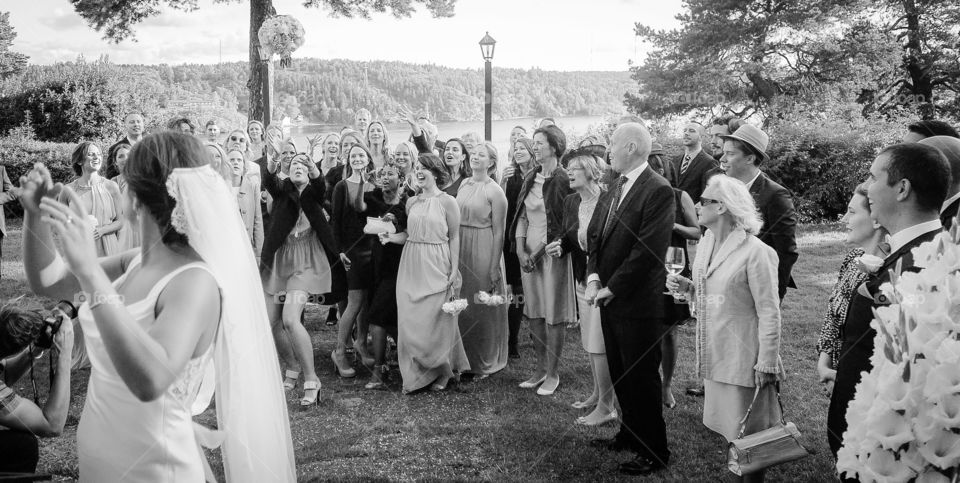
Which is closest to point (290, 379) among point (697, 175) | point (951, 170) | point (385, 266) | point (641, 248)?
point (385, 266)

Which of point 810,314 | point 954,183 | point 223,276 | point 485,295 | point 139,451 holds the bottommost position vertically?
point 810,314

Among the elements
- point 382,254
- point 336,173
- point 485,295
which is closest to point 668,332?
point 485,295

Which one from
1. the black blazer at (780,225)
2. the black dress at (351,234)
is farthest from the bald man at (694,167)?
the black dress at (351,234)

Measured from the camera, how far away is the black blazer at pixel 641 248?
4.64 m

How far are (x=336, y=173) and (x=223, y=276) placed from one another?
546 centimetres

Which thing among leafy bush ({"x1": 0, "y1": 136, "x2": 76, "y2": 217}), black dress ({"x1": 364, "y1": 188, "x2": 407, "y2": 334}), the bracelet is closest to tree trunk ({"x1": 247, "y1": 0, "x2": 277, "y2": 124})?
leafy bush ({"x1": 0, "y1": 136, "x2": 76, "y2": 217})

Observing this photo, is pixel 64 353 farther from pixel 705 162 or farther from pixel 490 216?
pixel 705 162

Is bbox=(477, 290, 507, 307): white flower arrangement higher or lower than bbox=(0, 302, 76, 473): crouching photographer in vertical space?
lower

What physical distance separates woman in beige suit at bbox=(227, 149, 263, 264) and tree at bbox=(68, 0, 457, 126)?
30.3 feet

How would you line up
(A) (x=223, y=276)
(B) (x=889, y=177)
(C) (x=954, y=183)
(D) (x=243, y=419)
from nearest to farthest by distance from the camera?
(A) (x=223, y=276) → (D) (x=243, y=419) → (B) (x=889, y=177) → (C) (x=954, y=183)

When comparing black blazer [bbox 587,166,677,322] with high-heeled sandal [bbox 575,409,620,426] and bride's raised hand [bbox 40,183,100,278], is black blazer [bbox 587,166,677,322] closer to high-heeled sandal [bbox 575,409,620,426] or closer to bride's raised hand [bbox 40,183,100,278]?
high-heeled sandal [bbox 575,409,620,426]

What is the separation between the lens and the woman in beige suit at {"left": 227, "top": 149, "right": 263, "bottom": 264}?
7.07 meters

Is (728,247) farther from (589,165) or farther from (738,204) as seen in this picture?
(589,165)

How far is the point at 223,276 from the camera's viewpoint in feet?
8.06
